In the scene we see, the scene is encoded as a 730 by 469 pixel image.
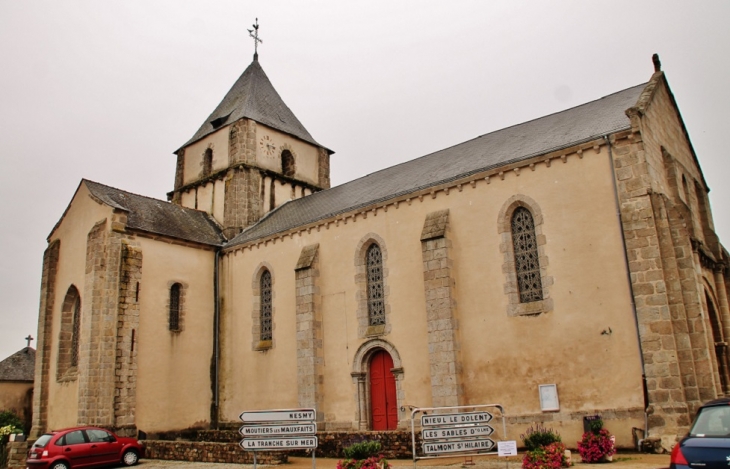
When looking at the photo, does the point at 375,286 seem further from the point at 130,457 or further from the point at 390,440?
the point at 130,457

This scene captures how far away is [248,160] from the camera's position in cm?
2623

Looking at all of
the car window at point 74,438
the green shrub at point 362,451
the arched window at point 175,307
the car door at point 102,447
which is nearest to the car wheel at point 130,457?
the car door at point 102,447

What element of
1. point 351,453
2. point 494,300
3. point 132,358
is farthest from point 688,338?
point 132,358

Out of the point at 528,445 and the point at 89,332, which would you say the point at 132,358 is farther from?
the point at 528,445

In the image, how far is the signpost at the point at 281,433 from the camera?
10836mm

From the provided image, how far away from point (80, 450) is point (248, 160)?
1402 centimetres

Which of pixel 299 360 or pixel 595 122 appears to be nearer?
pixel 595 122

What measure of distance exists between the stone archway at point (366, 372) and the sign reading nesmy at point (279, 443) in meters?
7.25

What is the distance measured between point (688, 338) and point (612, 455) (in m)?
3.20

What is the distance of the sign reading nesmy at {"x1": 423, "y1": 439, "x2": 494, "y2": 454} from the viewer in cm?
1029

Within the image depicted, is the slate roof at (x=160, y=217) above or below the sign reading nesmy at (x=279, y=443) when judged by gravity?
above

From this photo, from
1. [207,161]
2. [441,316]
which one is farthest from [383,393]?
[207,161]

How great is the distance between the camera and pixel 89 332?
65.3 feet

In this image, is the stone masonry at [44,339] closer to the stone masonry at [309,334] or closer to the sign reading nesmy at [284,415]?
the stone masonry at [309,334]
